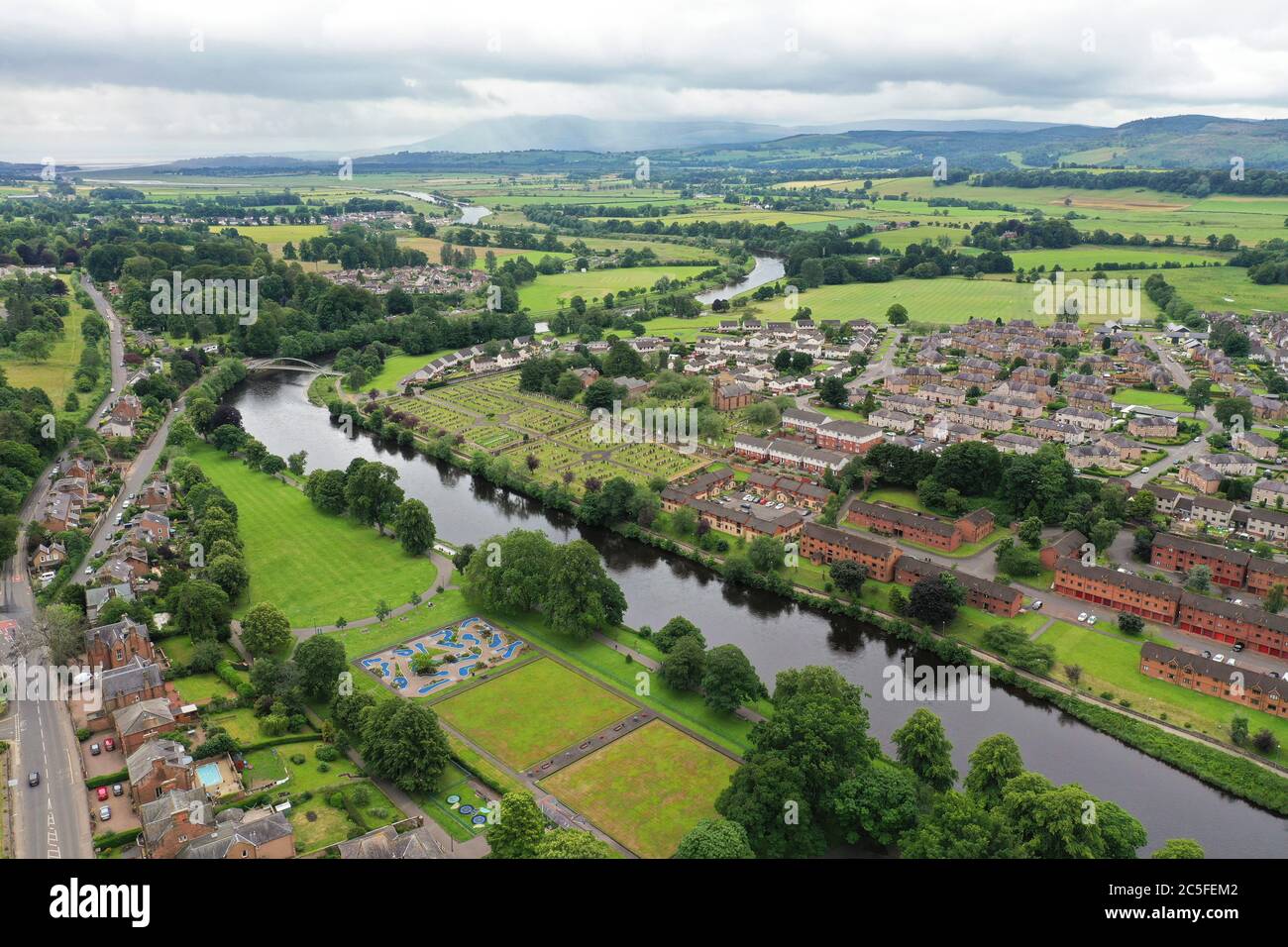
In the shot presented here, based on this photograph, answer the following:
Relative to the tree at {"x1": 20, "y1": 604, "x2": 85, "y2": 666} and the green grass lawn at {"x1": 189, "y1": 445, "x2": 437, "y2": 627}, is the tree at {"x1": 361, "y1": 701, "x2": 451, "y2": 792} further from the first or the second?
the tree at {"x1": 20, "y1": 604, "x2": 85, "y2": 666}

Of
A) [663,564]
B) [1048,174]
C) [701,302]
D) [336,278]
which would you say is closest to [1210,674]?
[663,564]

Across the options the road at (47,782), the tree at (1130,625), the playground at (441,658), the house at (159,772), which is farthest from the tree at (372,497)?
the tree at (1130,625)

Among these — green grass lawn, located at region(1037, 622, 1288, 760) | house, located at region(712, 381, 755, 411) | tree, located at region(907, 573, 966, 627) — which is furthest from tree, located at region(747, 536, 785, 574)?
house, located at region(712, 381, 755, 411)

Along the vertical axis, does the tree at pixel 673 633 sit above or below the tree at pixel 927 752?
above

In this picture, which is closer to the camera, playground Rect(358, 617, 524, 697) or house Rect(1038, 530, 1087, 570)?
playground Rect(358, 617, 524, 697)

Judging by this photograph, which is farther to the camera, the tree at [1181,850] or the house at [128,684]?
the house at [128,684]

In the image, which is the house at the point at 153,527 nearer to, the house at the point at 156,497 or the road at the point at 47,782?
the house at the point at 156,497

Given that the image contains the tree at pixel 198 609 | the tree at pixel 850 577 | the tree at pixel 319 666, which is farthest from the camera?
the tree at pixel 850 577

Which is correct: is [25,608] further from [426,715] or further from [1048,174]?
[1048,174]
